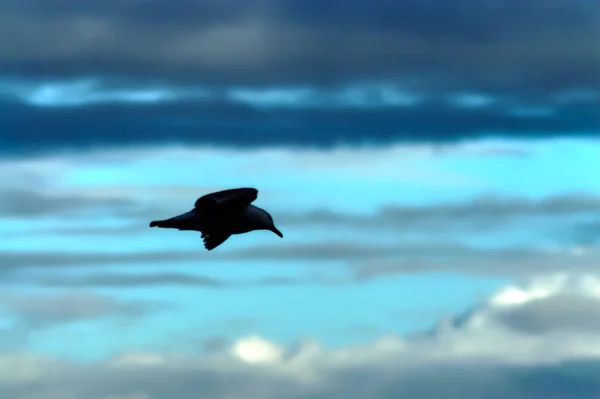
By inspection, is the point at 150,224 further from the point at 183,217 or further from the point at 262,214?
the point at 262,214

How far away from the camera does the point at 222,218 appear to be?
263 ft

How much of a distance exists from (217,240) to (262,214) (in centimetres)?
375

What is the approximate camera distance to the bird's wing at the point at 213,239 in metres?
82.5

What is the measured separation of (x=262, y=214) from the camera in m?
82.8

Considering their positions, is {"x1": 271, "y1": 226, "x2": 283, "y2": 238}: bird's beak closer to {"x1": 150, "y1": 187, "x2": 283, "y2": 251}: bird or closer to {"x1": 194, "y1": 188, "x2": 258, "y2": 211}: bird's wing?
{"x1": 150, "y1": 187, "x2": 283, "y2": 251}: bird

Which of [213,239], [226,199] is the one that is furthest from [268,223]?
[226,199]

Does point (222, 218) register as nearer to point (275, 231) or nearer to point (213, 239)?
point (213, 239)

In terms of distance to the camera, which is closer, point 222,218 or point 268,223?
point 222,218

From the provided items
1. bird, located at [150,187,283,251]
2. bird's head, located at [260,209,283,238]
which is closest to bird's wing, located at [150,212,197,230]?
bird, located at [150,187,283,251]

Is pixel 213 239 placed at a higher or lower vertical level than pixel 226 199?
lower

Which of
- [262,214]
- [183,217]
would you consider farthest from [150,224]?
[262,214]

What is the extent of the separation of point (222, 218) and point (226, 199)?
203 centimetres

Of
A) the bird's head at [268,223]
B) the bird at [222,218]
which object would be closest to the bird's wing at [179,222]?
the bird at [222,218]

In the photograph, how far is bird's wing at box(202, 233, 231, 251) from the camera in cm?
8250
